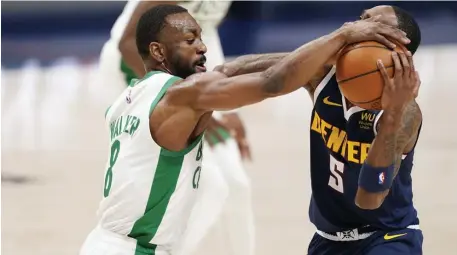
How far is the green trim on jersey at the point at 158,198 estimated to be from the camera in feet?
11.3

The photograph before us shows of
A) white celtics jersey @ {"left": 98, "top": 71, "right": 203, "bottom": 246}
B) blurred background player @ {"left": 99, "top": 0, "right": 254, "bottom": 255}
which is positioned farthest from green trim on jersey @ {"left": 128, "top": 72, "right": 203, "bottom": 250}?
blurred background player @ {"left": 99, "top": 0, "right": 254, "bottom": 255}

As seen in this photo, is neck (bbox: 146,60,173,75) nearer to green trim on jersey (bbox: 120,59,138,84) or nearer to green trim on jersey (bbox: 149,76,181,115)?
green trim on jersey (bbox: 149,76,181,115)

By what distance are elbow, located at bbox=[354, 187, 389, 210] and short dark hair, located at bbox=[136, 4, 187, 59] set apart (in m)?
0.97

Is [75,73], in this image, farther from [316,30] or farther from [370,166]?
[370,166]

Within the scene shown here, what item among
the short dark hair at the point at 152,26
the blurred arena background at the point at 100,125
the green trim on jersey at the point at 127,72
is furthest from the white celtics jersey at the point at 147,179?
the blurred arena background at the point at 100,125

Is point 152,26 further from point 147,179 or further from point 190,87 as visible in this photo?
point 147,179

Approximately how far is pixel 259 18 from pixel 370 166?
10089 mm

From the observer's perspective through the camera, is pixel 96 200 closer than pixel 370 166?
No

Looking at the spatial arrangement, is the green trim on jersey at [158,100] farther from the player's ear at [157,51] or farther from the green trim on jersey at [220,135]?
the green trim on jersey at [220,135]

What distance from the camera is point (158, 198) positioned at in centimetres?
347

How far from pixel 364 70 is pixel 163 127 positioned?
0.76 m

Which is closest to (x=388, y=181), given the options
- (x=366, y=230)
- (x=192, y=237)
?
(x=366, y=230)

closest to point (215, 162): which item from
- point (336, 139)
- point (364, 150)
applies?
point (336, 139)

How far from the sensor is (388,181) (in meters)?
3.35
